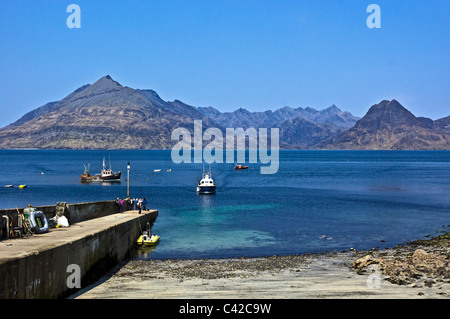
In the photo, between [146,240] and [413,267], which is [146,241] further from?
[413,267]

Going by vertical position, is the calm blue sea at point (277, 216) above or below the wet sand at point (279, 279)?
below

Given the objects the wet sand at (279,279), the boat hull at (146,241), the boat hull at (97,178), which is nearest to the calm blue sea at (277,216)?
the boat hull at (146,241)

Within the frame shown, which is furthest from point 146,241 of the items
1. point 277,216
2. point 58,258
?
point 277,216

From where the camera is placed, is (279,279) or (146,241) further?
(146,241)

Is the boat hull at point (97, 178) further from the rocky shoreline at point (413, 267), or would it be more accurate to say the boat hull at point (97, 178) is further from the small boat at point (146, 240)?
the rocky shoreline at point (413, 267)

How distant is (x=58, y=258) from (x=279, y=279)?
11718 millimetres

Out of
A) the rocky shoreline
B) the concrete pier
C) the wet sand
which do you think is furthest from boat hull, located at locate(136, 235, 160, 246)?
the rocky shoreline

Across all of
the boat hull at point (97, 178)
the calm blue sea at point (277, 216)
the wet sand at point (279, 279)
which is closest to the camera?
the wet sand at point (279, 279)

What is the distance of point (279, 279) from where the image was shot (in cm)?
2706

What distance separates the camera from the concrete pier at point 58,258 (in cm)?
1917

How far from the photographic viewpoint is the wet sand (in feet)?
74.8

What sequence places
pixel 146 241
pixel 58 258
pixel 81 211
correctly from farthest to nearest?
pixel 146 241 < pixel 81 211 < pixel 58 258

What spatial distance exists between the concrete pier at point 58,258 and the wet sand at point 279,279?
1029mm

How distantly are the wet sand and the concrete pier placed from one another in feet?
3.38
